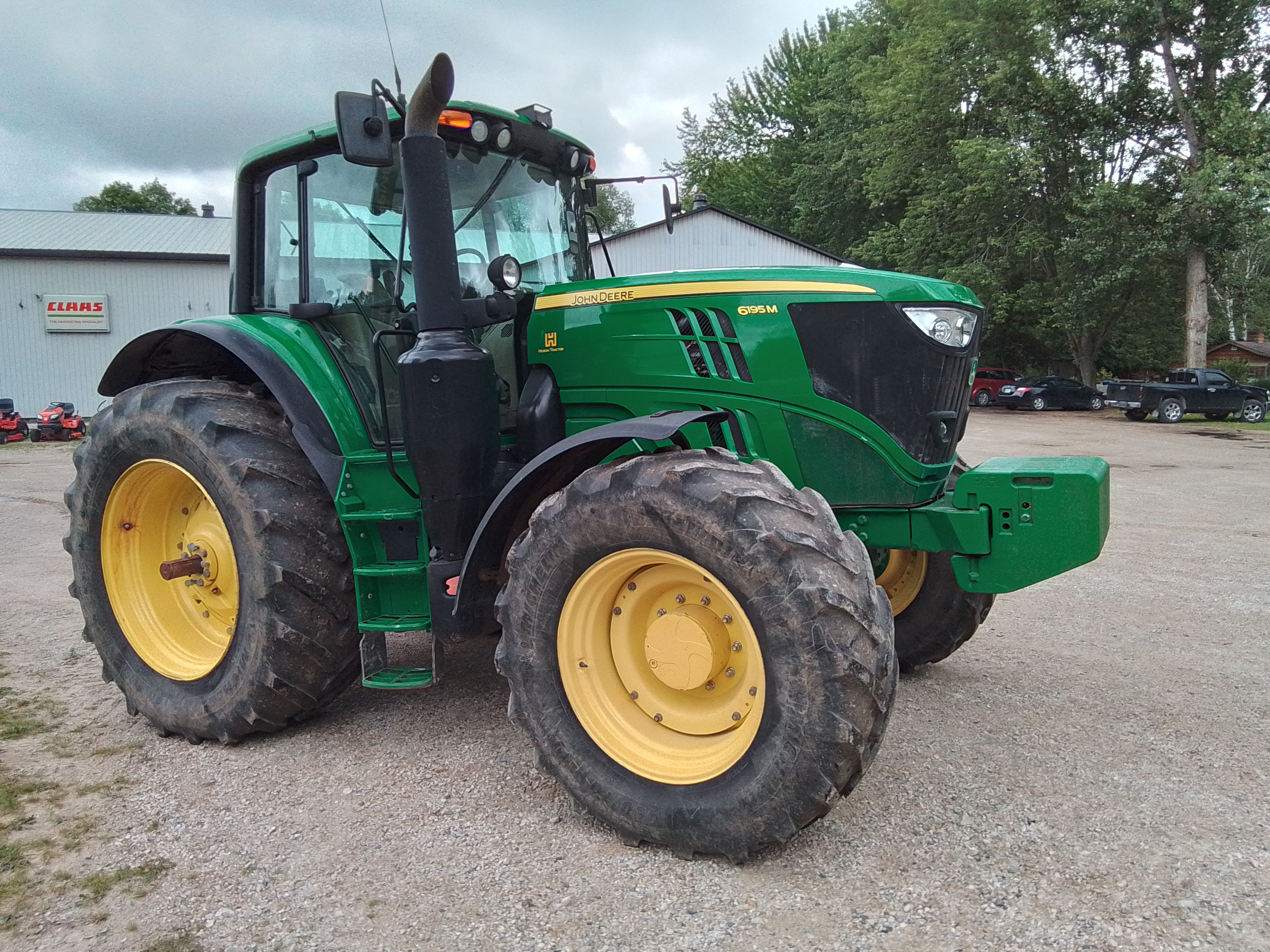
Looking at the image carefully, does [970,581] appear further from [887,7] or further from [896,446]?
[887,7]

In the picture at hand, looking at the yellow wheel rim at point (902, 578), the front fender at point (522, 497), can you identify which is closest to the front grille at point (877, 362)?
the front fender at point (522, 497)

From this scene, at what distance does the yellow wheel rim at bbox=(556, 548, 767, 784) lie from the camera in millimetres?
2945

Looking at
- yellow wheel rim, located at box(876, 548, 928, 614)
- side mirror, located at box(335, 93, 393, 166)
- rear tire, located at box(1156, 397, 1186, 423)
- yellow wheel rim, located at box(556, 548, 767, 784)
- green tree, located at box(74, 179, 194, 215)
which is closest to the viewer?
yellow wheel rim, located at box(556, 548, 767, 784)

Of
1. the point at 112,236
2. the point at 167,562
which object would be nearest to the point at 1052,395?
the point at 112,236

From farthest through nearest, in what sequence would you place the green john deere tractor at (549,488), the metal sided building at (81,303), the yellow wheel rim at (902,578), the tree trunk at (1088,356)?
the tree trunk at (1088,356), the metal sided building at (81,303), the yellow wheel rim at (902,578), the green john deere tractor at (549,488)

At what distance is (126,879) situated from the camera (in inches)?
111

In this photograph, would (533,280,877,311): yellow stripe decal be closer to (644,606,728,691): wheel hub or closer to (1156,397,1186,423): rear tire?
(644,606,728,691): wheel hub

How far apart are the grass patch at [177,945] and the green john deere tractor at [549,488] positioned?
44.2 inches

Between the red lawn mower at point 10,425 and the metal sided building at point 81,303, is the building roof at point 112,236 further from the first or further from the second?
the red lawn mower at point 10,425

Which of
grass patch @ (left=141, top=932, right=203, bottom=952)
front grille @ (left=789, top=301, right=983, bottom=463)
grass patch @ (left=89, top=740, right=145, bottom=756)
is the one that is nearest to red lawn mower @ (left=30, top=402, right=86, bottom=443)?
grass patch @ (left=89, top=740, right=145, bottom=756)

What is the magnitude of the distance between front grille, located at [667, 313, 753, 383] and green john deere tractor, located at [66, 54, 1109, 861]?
12mm

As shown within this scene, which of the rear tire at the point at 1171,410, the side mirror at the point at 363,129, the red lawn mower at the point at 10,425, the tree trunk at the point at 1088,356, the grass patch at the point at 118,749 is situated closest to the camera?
the side mirror at the point at 363,129

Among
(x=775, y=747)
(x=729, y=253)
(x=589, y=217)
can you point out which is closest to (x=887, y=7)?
(x=729, y=253)

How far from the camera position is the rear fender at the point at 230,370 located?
12.2 ft
